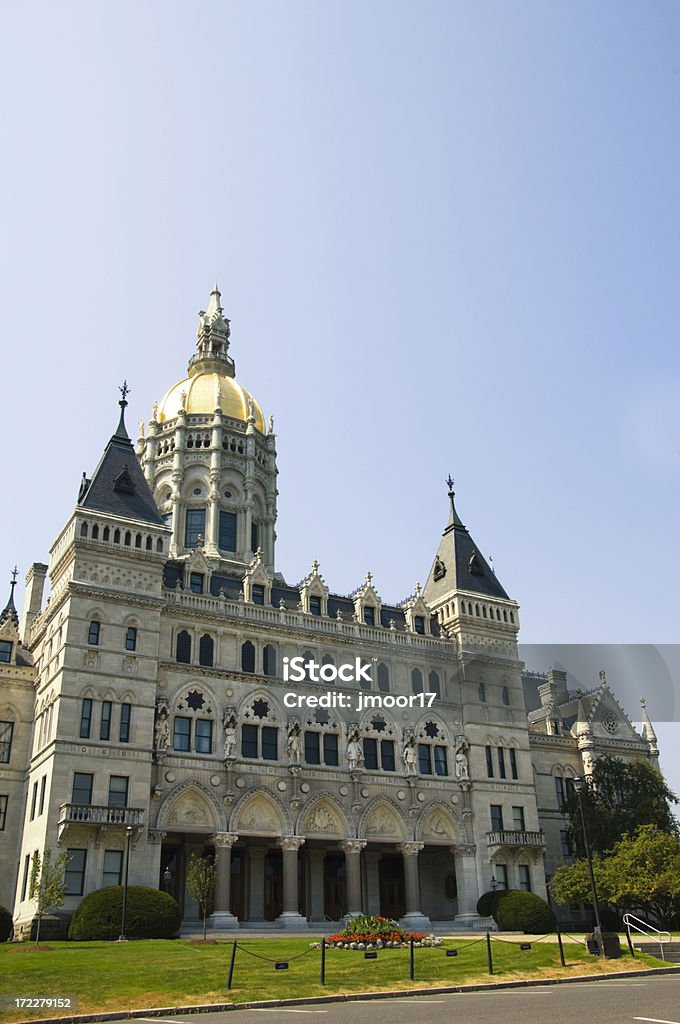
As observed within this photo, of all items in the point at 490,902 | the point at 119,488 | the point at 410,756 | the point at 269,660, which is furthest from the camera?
the point at 410,756

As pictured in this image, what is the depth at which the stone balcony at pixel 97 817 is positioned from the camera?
4193 cm

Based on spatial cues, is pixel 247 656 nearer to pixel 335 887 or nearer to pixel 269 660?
pixel 269 660

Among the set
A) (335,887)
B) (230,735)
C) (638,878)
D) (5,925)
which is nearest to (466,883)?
(335,887)

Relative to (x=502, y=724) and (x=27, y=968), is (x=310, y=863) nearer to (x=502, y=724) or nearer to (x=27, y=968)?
(x=502, y=724)

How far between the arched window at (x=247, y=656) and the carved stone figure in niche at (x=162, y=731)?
19.3ft

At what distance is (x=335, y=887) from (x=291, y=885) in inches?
249

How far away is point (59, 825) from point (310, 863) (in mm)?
16248

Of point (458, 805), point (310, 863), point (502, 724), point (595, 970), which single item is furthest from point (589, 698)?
point (595, 970)

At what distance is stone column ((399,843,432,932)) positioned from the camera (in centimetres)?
5056

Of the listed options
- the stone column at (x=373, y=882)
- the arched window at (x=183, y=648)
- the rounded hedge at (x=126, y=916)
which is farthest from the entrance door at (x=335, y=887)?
the arched window at (x=183, y=648)

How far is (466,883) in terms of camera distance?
53.0m

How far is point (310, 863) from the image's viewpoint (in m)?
52.5

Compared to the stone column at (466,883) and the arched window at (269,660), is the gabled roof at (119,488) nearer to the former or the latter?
the arched window at (269,660)

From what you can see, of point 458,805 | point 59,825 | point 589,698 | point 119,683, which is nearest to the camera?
point 59,825
